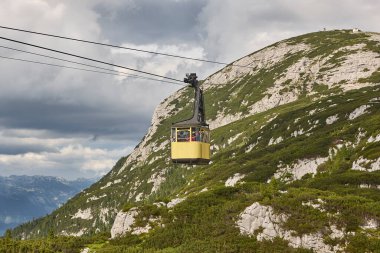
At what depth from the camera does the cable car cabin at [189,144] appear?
50469 mm

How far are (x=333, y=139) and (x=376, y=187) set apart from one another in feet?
148

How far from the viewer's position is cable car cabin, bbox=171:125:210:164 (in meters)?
50.5

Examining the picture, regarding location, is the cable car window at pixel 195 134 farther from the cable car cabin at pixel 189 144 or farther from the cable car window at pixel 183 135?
the cable car window at pixel 183 135

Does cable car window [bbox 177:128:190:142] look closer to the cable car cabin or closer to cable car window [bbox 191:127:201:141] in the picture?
the cable car cabin

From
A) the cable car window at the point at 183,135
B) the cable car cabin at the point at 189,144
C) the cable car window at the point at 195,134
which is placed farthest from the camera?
the cable car window at the point at 183,135

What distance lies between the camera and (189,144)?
50688mm

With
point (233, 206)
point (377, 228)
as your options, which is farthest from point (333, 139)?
point (377, 228)

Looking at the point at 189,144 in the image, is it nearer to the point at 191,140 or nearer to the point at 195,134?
the point at 191,140

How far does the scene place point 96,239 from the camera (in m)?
119

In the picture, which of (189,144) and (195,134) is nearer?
(195,134)

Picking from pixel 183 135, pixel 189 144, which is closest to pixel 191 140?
pixel 189 144

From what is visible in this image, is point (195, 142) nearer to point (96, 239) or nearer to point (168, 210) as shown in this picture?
point (168, 210)

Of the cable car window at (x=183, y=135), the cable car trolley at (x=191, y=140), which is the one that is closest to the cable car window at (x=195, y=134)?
the cable car trolley at (x=191, y=140)

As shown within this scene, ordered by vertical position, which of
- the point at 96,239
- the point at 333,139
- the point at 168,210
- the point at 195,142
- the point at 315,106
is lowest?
the point at 96,239
